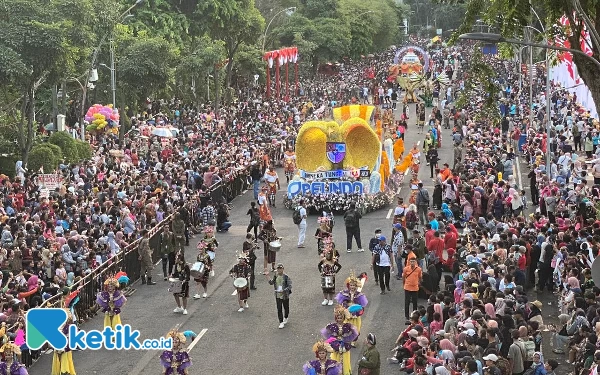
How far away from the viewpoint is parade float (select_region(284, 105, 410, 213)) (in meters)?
32.3

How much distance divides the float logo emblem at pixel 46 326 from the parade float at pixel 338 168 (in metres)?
13.7

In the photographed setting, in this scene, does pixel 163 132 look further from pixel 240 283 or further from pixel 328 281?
pixel 328 281

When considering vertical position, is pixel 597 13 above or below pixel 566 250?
above

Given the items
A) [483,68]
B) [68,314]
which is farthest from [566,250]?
[68,314]

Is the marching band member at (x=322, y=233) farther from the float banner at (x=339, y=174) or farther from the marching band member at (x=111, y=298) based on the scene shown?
the float banner at (x=339, y=174)

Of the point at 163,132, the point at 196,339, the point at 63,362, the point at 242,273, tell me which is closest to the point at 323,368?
the point at 63,362

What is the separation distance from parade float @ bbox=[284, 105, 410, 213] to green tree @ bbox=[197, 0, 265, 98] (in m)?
28.4

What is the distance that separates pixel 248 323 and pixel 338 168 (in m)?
11.5

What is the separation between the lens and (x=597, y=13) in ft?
57.8

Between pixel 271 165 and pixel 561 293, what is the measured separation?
21127 mm

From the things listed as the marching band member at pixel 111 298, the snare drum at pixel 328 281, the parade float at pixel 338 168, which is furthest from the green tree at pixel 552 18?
the parade float at pixel 338 168

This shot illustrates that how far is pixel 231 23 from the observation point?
61.4m

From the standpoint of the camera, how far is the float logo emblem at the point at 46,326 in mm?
18875

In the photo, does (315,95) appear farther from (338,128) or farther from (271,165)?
(338,128)
